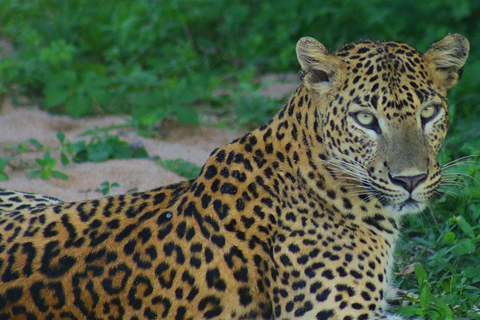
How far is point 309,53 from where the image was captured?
5.67 m

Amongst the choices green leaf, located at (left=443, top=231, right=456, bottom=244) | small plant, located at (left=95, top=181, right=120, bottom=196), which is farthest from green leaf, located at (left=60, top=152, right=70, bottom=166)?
green leaf, located at (left=443, top=231, right=456, bottom=244)

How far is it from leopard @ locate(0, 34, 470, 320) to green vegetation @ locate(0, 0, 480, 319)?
6.64 ft

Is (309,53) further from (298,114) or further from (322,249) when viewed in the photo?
(322,249)

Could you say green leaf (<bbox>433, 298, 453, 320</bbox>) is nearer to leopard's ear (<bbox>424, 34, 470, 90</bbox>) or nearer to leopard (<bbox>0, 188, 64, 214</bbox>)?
leopard's ear (<bbox>424, 34, 470, 90</bbox>)

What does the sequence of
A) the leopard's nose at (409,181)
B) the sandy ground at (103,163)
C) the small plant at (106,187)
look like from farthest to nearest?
1. the sandy ground at (103,163)
2. the small plant at (106,187)
3. the leopard's nose at (409,181)

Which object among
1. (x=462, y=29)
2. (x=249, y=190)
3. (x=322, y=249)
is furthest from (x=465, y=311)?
(x=462, y=29)

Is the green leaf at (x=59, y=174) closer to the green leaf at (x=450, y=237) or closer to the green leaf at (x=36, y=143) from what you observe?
the green leaf at (x=36, y=143)

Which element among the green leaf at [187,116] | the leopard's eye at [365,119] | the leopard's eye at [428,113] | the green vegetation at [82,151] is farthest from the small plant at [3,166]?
the leopard's eye at [428,113]

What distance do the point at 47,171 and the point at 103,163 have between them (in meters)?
0.63

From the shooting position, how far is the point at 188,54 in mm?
12273

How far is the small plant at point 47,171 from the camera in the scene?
28.6 ft

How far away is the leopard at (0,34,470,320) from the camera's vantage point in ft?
18.0

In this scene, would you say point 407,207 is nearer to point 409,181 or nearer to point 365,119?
point 409,181

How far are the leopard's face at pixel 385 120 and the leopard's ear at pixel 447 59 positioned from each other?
0.01m
